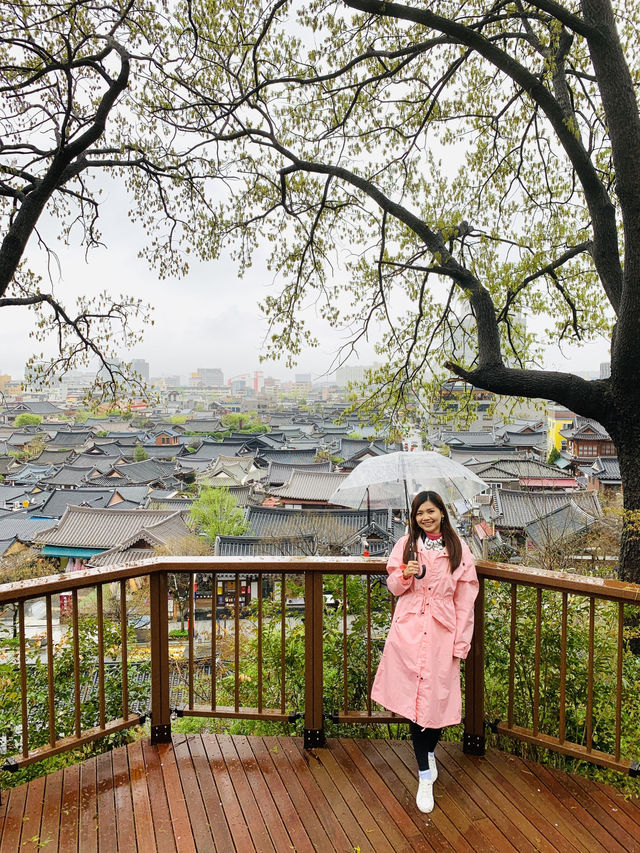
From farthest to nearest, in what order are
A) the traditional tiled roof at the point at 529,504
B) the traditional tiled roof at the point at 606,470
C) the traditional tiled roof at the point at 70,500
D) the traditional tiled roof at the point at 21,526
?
the traditional tiled roof at the point at 606,470 → the traditional tiled roof at the point at 70,500 → the traditional tiled roof at the point at 21,526 → the traditional tiled roof at the point at 529,504

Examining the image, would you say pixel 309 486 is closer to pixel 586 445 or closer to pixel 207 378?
pixel 586 445

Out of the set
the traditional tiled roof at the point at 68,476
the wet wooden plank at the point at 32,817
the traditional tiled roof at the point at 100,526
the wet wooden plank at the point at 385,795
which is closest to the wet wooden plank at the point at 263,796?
the wet wooden plank at the point at 385,795

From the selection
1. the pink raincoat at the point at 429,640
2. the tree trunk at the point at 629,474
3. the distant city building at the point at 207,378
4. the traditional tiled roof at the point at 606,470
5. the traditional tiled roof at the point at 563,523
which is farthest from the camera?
the distant city building at the point at 207,378

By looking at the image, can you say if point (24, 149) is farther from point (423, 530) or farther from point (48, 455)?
point (48, 455)

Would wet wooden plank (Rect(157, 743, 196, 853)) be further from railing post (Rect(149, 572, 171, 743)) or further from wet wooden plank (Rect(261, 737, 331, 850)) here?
wet wooden plank (Rect(261, 737, 331, 850))

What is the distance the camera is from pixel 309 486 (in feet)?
81.3

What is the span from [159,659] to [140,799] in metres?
0.50

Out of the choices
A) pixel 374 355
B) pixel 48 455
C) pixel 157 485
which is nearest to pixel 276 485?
pixel 157 485

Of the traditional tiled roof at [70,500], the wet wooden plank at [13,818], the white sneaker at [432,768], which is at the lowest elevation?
the traditional tiled roof at [70,500]

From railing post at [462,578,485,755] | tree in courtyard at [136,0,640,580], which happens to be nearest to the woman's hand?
railing post at [462,578,485,755]

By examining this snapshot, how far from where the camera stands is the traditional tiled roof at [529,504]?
17.7 metres

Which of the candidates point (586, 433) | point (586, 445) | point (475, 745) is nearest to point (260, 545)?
point (475, 745)

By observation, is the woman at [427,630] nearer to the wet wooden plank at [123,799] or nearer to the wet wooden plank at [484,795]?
the wet wooden plank at [484,795]

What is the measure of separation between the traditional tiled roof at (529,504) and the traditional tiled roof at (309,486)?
7607mm
